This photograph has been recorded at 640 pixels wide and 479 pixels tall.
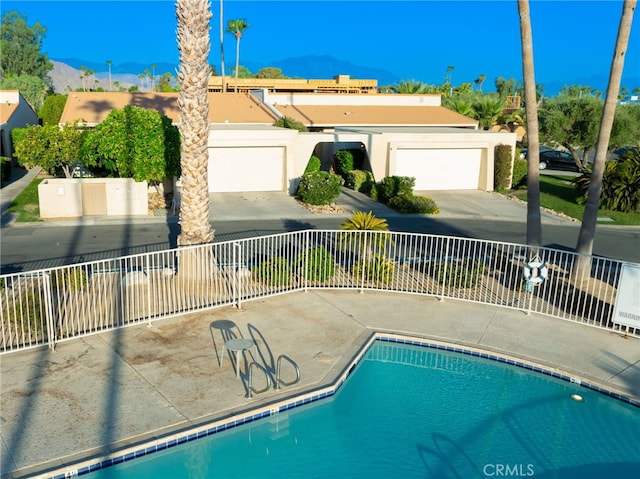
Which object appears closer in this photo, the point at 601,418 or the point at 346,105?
the point at 601,418

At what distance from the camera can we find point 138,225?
21047mm

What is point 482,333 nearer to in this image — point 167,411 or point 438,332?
point 438,332

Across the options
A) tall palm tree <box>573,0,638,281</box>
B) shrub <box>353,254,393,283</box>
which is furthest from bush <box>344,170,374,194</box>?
tall palm tree <box>573,0,638,281</box>

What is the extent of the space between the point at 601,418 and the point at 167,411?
674 cm

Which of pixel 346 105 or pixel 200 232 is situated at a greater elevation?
pixel 346 105

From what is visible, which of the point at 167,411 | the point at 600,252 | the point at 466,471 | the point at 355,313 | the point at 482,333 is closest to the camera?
the point at 466,471

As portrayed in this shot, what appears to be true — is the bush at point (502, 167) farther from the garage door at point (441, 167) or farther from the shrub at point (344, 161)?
the shrub at point (344, 161)

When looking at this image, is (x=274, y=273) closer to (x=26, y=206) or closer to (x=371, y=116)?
(x=26, y=206)

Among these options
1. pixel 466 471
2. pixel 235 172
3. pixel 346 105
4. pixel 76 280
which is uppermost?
pixel 346 105

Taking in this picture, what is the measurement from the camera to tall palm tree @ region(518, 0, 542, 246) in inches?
568

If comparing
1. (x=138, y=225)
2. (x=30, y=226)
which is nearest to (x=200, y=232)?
(x=138, y=225)

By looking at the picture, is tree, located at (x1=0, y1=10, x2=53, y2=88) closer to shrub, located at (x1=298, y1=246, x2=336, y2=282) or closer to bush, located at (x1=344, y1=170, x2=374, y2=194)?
bush, located at (x1=344, y1=170, x2=374, y2=194)

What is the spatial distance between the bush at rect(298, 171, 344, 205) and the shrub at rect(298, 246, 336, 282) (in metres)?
10.4

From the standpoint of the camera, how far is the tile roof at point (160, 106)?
3181 centimetres
